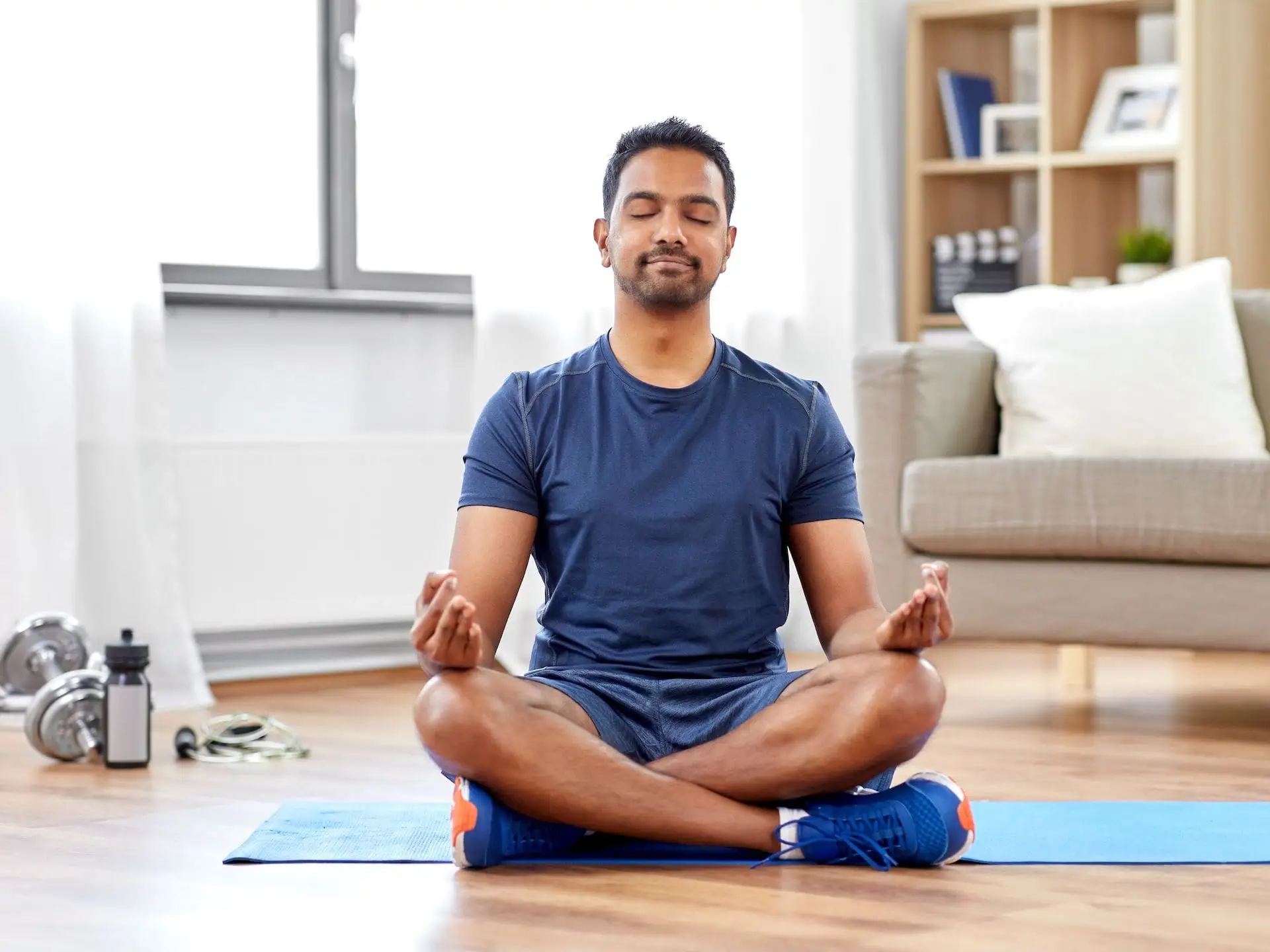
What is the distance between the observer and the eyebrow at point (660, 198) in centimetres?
225

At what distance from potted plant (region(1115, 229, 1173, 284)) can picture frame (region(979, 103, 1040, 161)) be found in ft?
1.31

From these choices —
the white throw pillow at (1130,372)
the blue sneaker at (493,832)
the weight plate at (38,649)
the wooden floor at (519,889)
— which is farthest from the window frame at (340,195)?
the blue sneaker at (493,832)

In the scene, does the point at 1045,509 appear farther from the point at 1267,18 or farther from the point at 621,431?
the point at 1267,18

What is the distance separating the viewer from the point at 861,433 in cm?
358

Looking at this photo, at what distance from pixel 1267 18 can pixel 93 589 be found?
3.16 metres

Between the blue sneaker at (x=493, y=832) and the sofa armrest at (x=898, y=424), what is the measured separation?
4.65 feet

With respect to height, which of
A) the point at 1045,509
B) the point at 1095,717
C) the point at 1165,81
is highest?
the point at 1165,81

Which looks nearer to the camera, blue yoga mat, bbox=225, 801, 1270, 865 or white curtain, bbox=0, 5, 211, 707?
blue yoga mat, bbox=225, 801, 1270, 865

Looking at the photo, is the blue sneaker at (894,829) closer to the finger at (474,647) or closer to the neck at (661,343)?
the finger at (474,647)

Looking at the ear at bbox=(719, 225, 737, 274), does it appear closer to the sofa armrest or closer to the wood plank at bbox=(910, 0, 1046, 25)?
the sofa armrest

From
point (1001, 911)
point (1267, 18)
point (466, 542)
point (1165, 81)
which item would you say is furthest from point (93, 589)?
point (1267, 18)

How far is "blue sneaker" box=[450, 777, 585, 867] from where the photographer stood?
6.86ft

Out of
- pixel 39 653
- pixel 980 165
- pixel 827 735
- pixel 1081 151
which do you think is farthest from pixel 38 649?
pixel 1081 151

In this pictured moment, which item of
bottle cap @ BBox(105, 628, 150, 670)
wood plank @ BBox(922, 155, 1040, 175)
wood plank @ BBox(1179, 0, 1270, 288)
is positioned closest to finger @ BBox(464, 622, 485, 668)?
bottle cap @ BBox(105, 628, 150, 670)
